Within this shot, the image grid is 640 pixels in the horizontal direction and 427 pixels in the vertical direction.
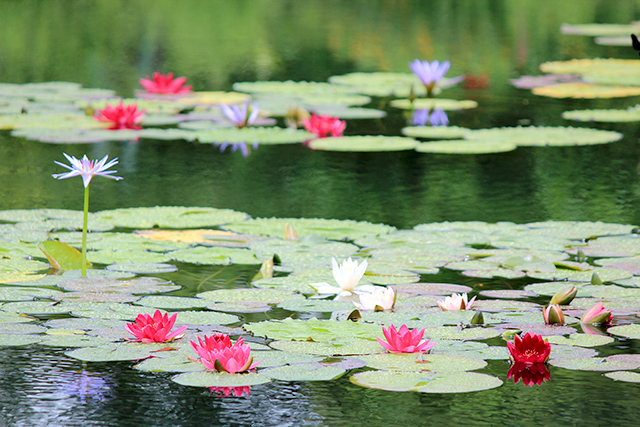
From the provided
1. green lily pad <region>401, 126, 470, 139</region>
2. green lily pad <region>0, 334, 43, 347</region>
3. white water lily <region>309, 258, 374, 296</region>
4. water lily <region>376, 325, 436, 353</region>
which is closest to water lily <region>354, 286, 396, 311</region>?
white water lily <region>309, 258, 374, 296</region>

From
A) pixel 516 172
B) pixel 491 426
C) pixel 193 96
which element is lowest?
pixel 491 426

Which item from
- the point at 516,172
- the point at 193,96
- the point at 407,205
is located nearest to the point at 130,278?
the point at 407,205

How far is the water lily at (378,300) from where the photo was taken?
3.37 metres

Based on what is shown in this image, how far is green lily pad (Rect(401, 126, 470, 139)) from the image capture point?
7.27m

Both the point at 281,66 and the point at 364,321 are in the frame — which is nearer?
the point at 364,321

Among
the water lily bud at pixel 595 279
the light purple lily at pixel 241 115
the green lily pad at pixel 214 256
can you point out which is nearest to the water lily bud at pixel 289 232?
the green lily pad at pixel 214 256

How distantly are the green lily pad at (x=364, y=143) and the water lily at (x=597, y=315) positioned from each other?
11.6ft

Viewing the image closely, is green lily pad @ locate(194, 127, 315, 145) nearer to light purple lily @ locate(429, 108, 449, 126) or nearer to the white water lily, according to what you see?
light purple lily @ locate(429, 108, 449, 126)

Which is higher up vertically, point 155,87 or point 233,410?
point 155,87

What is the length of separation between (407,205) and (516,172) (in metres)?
1.17

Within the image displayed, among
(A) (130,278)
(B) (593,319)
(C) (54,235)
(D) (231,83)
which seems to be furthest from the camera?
(D) (231,83)

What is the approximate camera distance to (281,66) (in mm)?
11742

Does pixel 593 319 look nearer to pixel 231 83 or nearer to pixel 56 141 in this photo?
pixel 56 141

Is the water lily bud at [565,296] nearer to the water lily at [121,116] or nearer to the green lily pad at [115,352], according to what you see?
the green lily pad at [115,352]
